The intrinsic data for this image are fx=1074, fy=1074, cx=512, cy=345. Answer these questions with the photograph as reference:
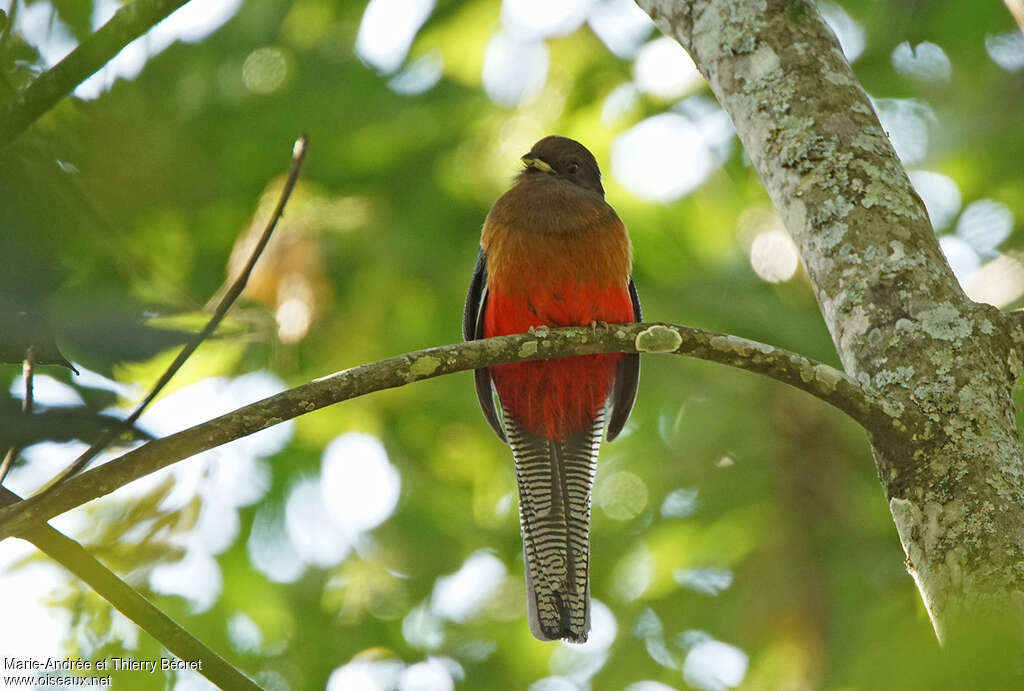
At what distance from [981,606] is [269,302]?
421 cm

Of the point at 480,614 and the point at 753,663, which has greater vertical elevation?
the point at 480,614

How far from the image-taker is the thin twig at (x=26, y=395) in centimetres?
114

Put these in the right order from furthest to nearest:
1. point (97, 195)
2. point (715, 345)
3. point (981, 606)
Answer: point (715, 345) → point (981, 606) → point (97, 195)

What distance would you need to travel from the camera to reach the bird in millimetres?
3979

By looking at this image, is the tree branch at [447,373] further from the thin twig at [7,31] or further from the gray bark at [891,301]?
the thin twig at [7,31]

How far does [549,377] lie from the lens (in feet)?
14.1

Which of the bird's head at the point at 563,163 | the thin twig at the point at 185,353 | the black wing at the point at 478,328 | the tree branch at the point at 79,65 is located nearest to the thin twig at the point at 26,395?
the thin twig at the point at 185,353

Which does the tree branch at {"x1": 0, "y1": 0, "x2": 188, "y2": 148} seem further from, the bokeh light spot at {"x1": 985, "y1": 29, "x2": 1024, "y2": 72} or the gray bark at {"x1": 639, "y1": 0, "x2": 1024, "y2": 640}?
the bokeh light spot at {"x1": 985, "y1": 29, "x2": 1024, "y2": 72}

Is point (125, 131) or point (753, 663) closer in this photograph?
point (125, 131)

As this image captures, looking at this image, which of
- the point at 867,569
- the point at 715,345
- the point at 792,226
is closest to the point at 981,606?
the point at 715,345

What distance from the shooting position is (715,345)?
2.54 metres

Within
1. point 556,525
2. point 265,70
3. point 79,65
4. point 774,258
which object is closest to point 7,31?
point 79,65

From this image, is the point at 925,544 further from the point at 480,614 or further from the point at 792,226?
the point at 480,614

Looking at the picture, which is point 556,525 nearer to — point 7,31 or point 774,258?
point 774,258
